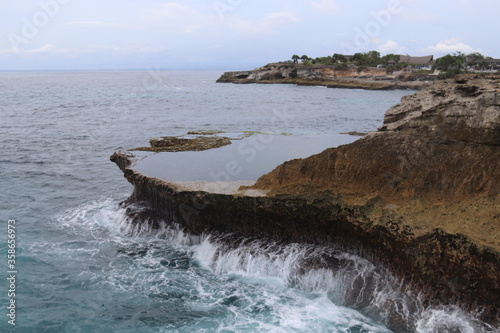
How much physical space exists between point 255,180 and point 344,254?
4256mm

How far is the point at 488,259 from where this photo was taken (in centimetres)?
881

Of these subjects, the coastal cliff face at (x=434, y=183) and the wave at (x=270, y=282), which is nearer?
the coastal cliff face at (x=434, y=183)

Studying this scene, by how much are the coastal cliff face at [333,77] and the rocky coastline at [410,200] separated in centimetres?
8982

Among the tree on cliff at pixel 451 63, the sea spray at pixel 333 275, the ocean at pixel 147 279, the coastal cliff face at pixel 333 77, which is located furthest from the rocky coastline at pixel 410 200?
the tree on cliff at pixel 451 63

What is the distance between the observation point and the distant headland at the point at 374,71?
105m

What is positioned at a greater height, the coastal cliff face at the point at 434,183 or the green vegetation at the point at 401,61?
the green vegetation at the point at 401,61

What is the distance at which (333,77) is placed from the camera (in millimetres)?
119562

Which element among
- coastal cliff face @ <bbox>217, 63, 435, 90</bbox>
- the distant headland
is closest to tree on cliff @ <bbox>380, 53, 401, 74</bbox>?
the distant headland

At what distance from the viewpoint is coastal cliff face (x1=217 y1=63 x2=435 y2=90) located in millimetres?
101194

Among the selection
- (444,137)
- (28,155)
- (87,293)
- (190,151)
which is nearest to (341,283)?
(444,137)

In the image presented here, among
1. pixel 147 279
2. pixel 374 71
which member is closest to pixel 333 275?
pixel 147 279

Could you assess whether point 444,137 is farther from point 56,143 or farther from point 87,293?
point 56,143

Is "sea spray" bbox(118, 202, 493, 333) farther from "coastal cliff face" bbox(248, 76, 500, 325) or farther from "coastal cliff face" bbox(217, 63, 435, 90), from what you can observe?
"coastal cliff face" bbox(217, 63, 435, 90)

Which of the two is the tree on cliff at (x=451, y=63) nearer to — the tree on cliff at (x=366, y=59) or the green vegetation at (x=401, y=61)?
the green vegetation at (x=401, y=61)
